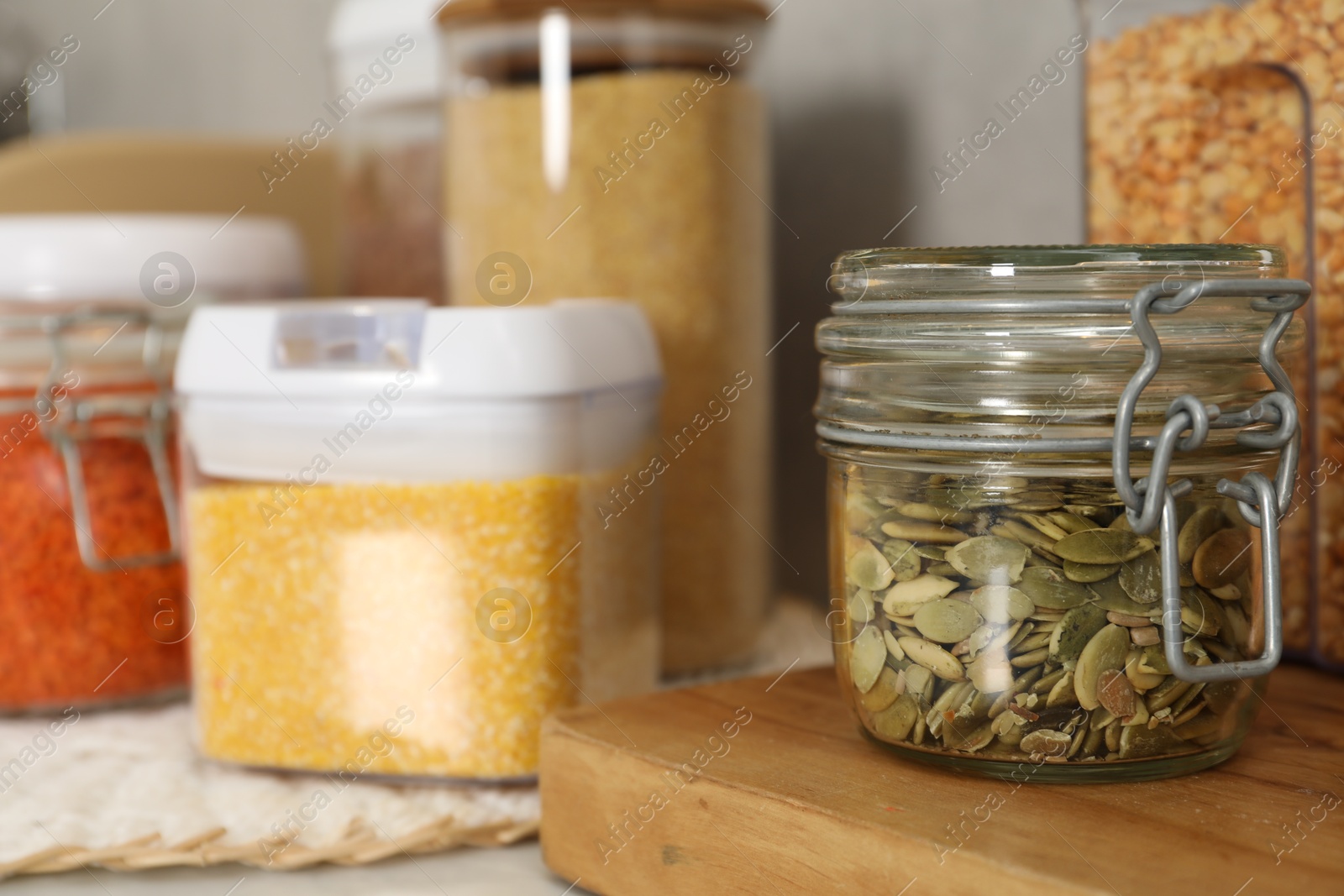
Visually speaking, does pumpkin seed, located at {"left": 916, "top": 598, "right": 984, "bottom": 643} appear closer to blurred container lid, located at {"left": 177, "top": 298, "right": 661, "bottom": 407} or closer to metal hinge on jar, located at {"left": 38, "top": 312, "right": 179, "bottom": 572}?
blurred container lid, located at {"left": 177, "top": 298, "right": 661, "bottom": 407}

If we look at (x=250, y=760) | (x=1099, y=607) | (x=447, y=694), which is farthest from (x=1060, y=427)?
(x=250, y=760)

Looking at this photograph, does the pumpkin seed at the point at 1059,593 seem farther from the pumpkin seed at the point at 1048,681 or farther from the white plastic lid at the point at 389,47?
the white plastic lid at the point at 389,47

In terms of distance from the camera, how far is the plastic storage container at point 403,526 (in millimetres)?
588

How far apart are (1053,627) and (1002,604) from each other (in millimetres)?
18

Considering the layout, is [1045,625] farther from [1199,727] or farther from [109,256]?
[109,256]

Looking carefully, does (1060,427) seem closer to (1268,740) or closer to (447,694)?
(1268,740)

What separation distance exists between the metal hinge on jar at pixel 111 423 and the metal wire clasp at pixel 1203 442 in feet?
1.76

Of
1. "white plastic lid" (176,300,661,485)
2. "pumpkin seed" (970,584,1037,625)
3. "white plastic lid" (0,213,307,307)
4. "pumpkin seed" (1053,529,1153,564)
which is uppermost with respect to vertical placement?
"white plastic lid" (0,213,307,307)

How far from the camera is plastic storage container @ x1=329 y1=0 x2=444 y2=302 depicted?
0.93 meters

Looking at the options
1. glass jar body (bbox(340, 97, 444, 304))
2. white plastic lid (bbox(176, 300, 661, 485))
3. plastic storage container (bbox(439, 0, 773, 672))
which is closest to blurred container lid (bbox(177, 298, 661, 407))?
white plastic lid (bbox(176, 300, 661, 485))

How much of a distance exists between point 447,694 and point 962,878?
0.92 ft

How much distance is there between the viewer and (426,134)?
3.14 feet

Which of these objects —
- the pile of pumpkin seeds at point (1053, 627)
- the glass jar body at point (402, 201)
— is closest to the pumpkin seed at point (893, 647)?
the pile of pumpkin seeds at point (1053, 627)

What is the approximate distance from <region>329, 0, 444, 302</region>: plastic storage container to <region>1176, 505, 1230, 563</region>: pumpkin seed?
626mm
